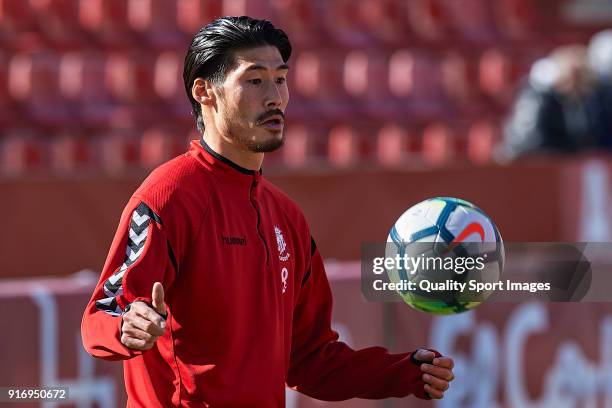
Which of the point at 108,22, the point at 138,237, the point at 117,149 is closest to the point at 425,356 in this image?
the point at 138,237

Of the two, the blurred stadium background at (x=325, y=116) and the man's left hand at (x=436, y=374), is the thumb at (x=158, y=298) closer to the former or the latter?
the man's left hand at (x=436, y=374)

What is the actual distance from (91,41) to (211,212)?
915 centimetres

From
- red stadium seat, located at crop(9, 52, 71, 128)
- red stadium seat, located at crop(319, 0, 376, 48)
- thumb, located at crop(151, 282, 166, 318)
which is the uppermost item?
red stadium seat, located at crop(319, 0, 376, 48)

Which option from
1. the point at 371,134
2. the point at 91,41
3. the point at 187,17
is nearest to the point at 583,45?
the point at 371,134

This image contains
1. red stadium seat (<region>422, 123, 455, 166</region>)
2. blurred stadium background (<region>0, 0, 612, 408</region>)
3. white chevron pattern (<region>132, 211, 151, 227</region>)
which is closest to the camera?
white chevron pattern (<region>132, 211, 151, 227</region>)

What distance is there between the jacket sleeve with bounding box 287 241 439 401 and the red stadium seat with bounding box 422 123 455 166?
742 cm

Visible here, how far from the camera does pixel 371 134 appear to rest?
11.9m

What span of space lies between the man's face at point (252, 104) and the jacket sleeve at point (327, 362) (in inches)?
19.6

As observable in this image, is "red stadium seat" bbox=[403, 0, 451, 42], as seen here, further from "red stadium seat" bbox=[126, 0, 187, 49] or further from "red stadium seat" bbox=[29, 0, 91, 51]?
"red stadium seat" bbox=[29, 0, 91, 51]

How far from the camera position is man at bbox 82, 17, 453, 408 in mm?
3502

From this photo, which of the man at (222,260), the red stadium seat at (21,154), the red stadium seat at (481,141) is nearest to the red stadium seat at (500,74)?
the red stadium seat at (481,141)

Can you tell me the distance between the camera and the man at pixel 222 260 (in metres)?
3.50

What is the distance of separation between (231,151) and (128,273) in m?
0.57

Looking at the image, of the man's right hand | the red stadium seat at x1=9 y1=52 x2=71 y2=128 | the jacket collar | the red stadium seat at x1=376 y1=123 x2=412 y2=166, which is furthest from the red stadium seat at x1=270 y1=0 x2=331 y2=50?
the man's right hand
